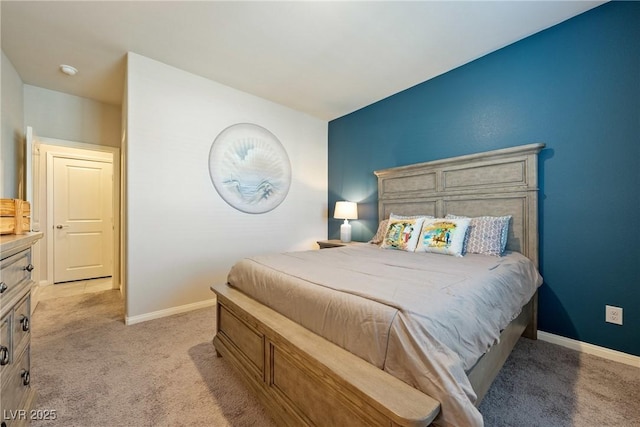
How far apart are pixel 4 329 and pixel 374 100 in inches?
153

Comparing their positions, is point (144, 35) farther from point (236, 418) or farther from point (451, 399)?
point (451, 399)

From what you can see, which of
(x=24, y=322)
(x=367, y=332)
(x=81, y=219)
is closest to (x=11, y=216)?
(x=24, y=322)

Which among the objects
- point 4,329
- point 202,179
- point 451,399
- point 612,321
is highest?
point 202,179

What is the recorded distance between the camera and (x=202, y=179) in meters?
3.06

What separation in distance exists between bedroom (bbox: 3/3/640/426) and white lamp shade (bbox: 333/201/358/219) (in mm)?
467

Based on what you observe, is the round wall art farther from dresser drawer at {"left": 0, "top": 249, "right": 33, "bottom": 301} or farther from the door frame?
dresser drawer at {"left": 0, "top": 249, "right": 33, "bottom": 301}

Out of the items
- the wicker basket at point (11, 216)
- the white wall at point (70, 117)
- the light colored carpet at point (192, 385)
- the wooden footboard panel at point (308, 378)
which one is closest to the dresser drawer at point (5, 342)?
the wicker basket at point (11, 216)

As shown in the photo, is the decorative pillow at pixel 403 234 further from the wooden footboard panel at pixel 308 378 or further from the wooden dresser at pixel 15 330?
the wooden dresser at pixel 15 330

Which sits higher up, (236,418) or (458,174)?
(458,174)

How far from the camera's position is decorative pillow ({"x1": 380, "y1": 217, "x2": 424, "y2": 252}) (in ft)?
8.36

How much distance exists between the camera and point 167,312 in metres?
2.79

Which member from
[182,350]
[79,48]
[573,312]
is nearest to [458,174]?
[573,312]

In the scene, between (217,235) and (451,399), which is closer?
(451,399)

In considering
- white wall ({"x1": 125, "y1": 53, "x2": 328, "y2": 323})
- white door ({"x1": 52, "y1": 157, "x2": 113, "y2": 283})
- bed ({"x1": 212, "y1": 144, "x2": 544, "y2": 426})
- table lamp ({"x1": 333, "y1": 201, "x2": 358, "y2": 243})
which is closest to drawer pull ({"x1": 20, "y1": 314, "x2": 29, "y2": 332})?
bed ({"x1": 212, "y1": 144, "x2": 544, "y2": 426})
